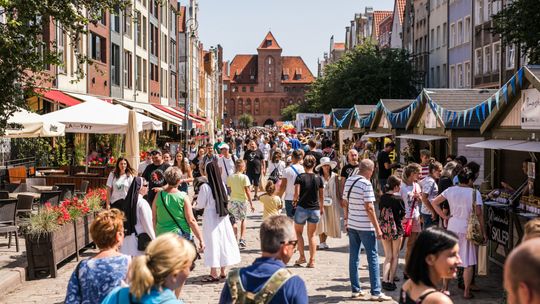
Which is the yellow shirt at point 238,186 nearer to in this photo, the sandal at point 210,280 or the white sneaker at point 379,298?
the sandal at point 210,280

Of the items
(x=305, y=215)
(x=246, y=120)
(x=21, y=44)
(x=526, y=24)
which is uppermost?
(x=246, y=120)

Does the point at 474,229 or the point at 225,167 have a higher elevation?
the point at 225,167

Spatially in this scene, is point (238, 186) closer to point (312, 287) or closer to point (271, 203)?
point (271, 203)

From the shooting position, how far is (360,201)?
9.67 metres

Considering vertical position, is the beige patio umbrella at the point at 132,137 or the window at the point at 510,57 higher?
the window at the point at 510,57

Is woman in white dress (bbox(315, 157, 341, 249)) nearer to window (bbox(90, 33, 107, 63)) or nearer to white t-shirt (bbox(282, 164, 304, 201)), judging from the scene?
white t-shirt (bbox(282, 164, 304, 201))

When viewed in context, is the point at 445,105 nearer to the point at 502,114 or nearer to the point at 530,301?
the point at 502,114

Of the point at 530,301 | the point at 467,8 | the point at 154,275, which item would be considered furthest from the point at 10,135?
the point at 467,8

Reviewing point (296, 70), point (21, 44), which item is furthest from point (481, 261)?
point (296, 70)

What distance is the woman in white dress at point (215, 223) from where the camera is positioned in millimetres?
10500

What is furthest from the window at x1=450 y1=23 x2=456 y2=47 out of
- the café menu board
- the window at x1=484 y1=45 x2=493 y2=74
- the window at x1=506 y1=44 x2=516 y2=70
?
the café menu board

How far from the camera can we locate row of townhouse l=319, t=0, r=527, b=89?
3884cm

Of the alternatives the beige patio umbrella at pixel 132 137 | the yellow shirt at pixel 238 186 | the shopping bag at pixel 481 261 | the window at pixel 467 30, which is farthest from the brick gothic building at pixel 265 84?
the shopping bag at pixel 481 261

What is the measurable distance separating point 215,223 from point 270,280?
20.2 feet
